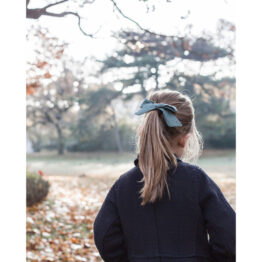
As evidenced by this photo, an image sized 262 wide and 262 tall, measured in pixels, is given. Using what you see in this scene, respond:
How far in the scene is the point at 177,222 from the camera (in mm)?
937

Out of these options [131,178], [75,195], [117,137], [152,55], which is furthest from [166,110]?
[75,195]

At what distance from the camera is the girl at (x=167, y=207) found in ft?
3.03

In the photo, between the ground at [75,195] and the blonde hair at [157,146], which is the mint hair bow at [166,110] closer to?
the blonde hair at [157,146]

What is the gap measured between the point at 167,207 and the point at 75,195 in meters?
2.48

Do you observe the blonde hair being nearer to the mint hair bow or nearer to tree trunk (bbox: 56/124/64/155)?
the mint hair bow

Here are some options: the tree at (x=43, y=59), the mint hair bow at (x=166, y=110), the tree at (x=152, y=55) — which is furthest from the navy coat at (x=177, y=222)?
the tree at (x=43, y=59)

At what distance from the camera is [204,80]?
261cm

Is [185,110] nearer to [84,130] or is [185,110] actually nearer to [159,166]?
[159,166]

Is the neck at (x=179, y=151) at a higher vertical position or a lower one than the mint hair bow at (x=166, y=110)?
lower

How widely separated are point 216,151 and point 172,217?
1.92 metres

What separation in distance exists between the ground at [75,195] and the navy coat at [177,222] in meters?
1.25

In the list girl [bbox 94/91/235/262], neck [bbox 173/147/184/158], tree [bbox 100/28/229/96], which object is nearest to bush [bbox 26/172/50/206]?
tree [bbox 100/28/229/96]

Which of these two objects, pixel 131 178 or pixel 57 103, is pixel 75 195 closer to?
pixel 57 103
